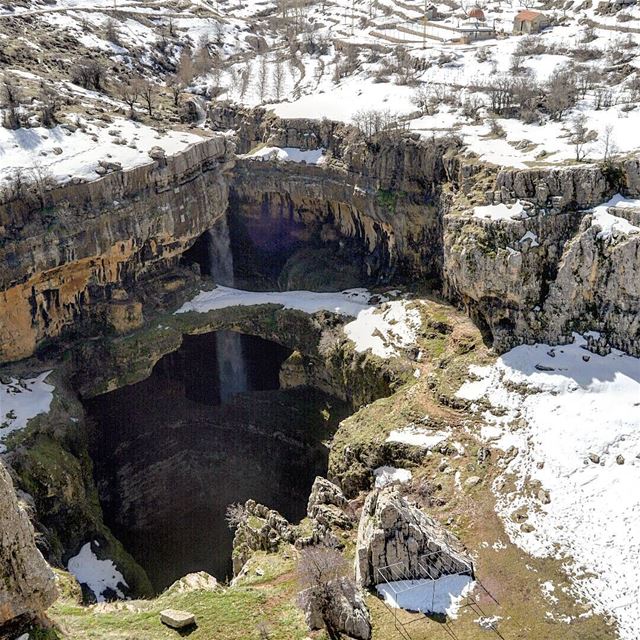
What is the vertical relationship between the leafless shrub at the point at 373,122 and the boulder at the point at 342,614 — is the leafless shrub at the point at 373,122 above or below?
above

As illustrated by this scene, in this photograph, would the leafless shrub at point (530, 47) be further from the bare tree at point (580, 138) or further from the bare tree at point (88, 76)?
the bare tree at point (88, 76)

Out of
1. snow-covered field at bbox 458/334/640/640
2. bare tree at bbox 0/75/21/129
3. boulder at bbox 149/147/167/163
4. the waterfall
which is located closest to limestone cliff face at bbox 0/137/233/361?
boulder at bbox 149/147/167/163

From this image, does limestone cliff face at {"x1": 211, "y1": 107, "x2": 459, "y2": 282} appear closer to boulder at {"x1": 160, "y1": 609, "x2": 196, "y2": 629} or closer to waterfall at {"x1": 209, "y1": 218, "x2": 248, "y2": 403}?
waterfall at {"x1": 209, "y1": 218, "x2": 248, "y2": 403}

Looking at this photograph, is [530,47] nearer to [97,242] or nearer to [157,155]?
[157,155]

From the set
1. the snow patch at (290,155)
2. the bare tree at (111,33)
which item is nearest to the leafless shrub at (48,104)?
the snow patch at (290,155)

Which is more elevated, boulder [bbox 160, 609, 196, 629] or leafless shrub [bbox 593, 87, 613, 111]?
leafless shrub [bbox 593, 87, 613, 111]
